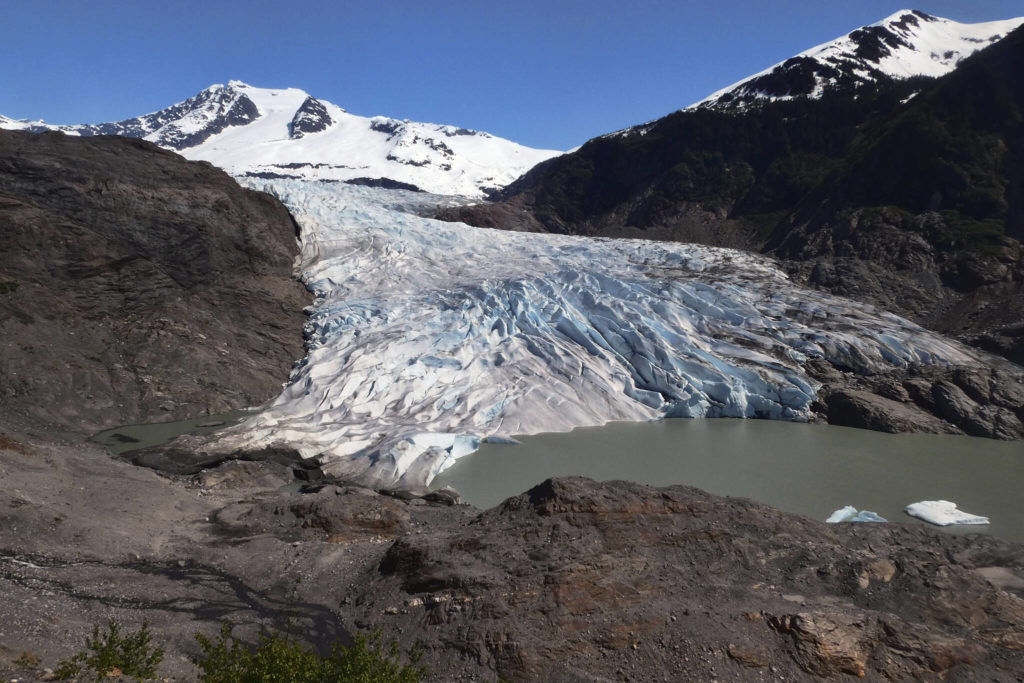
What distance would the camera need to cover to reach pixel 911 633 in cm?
534

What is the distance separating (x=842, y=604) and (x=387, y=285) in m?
16.6

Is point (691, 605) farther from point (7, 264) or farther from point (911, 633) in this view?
point (7, 264)

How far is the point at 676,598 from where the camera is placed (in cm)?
577

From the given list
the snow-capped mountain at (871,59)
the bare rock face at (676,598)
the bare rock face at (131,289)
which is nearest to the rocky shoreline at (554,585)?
the bare rock face at (676,598)

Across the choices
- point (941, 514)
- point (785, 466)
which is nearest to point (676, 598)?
point (941, 514)

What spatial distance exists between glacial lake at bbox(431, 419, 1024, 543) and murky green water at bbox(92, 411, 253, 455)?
4.90m

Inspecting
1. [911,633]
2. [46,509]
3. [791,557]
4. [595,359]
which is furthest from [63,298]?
[911,633]

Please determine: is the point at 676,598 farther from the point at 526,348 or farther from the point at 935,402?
the point at 935,402

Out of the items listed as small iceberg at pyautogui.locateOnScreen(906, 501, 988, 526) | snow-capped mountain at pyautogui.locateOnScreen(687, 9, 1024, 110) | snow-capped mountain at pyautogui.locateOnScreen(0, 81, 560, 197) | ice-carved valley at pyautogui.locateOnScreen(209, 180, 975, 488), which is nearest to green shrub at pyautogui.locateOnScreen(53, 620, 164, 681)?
ice-carved valley at pyautogui.locateOnScreen(209, 180, 975, 488)

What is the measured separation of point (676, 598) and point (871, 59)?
177 feet

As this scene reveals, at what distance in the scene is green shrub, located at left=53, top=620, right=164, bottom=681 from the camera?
4.01m

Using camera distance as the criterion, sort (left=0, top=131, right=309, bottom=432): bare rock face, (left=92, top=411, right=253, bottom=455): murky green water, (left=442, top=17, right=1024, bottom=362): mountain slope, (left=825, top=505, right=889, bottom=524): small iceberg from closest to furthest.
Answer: (left=825, top=505, right=889, bottom=524): small iceberg → (left=92, top=411, right=253, bottom=455): murky green water → (left=0, top=131, right=309, bottom=432): bare rock face → (left=442, top=17, right=1024, bottom=362): mountain slope

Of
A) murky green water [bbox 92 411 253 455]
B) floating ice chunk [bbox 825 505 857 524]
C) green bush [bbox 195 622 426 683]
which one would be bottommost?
floating ice chunk [bbox 825 505 857 524]

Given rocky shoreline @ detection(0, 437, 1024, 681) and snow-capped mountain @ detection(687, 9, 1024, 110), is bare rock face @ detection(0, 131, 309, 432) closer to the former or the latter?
rocky shoreline @ detection(0, 437, 1024, 681)
